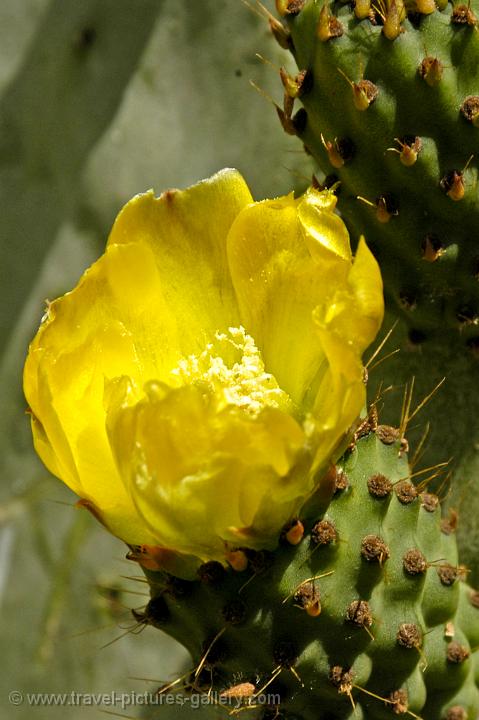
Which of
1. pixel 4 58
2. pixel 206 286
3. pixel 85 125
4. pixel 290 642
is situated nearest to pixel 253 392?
pixel 206 286

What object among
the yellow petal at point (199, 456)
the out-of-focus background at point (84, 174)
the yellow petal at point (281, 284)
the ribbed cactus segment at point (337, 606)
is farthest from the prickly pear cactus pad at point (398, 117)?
the out-of-focus background at point (84, 174)

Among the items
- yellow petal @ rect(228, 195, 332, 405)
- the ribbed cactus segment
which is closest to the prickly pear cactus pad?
yellow petal @ rect(228, 195, 332, 405)

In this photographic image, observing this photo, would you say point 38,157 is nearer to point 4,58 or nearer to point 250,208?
point 4,58

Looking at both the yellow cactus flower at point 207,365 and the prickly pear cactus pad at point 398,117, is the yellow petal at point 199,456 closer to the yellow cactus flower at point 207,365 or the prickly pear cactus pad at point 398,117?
the yellow cactus flower at point 207,365

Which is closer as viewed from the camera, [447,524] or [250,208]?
[250,208]

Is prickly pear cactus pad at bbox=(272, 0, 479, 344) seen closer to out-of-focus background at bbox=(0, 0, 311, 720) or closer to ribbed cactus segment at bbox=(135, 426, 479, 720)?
ribbed cactus segment at bbox=(135, 426, 479, 720)

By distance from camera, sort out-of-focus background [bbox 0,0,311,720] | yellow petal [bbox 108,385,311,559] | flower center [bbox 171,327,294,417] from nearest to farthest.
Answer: yellow petal [bbox 108,385,311,559] < flower center [bbox 171,327,294,417] < out-of-focus background [bbox 0,0,311,720]
